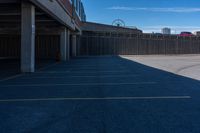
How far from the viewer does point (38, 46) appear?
4272 centimetres

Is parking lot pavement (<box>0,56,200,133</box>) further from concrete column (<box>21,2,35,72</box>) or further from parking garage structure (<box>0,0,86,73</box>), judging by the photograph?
parking garage structure (<box>0,0,86,73</box>)

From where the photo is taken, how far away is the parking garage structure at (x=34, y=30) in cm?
1817

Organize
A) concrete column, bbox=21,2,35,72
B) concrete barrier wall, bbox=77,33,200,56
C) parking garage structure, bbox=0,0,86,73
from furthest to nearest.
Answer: concrete barrier wall, bbox=77,33,200,56
parking garage structure, bbox=0,0,86,73
concrete column, bbox=21,2,35,72

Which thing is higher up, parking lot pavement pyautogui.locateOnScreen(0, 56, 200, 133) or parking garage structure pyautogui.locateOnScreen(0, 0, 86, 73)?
parking garage structure pyautogui.locateOnScreen(0, 0, 86, 73)

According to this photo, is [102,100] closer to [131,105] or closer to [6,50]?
[131,105]

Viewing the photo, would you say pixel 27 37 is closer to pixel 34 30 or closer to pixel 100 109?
pixel 34 30

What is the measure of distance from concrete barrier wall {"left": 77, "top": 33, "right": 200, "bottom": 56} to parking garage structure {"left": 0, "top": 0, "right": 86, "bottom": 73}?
115 inches

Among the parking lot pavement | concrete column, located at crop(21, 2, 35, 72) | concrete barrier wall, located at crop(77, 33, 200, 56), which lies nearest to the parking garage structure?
concrete column, located at crop(21, 2, 35, 72)

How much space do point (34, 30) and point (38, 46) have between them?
24.1 m

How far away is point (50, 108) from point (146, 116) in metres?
2.32

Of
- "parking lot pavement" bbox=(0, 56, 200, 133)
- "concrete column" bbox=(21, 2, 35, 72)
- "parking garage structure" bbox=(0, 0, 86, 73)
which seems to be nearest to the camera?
"parking lot pavement" bbox=(0, 56, 200, 133)

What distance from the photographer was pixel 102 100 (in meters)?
9.31

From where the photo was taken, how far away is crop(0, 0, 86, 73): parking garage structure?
18172 mm

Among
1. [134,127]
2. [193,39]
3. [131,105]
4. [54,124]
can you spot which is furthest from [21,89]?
[193,39]
